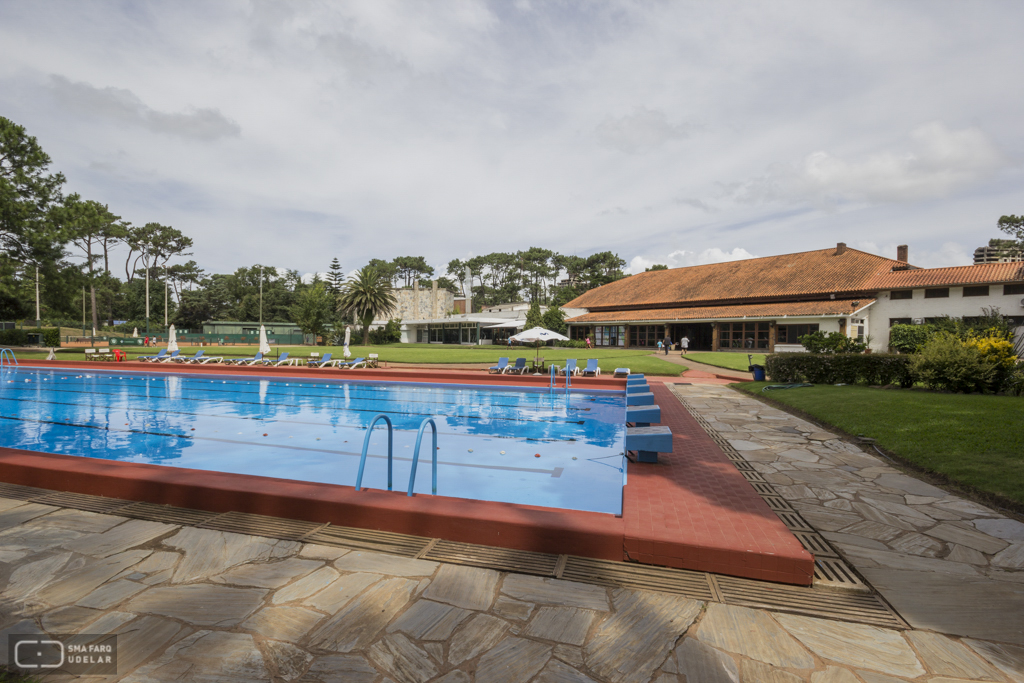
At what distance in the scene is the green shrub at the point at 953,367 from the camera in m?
10.5

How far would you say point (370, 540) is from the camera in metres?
3.76

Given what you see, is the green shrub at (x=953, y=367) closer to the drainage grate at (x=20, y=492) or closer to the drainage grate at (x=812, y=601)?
the drainage grate at (x=812, y=601)

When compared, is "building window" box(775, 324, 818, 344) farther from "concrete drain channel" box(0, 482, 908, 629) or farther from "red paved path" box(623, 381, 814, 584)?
"concrete drain channel" box(0, 482, 908, 629)

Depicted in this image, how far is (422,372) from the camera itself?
19.2 m

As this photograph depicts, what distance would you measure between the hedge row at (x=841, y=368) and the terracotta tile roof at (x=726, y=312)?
53.5 feet

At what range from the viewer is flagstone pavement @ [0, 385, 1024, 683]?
93.3 inches

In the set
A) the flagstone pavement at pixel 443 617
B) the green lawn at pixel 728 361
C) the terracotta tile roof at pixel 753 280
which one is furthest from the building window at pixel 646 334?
the flagstone pavement at pixel 443 617

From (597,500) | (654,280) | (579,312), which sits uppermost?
(654,280)

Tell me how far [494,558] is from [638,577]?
1025mm

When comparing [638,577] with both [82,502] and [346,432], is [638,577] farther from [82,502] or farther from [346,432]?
[346,432]

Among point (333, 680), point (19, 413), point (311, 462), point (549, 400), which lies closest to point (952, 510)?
point (333, 680)

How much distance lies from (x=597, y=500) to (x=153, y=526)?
4795mm

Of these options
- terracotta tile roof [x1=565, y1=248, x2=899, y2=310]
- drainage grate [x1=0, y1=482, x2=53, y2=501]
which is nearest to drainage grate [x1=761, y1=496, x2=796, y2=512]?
drainage grate [x1=0, y1=482, x2=53, y2=501]

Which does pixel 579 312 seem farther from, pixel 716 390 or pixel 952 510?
pixel 952 510
